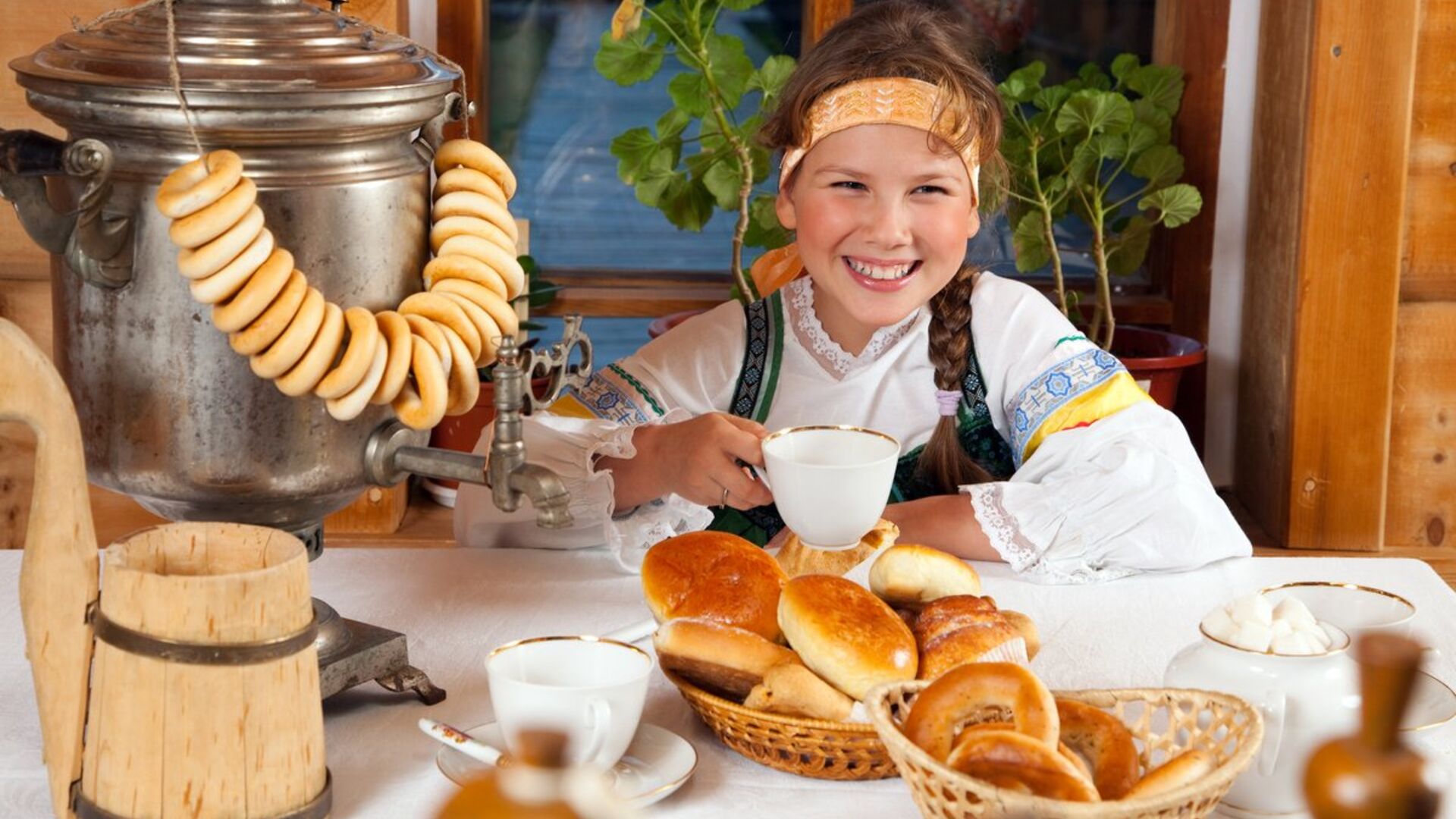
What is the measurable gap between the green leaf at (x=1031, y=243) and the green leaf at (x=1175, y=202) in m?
0.17

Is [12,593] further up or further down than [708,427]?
further down

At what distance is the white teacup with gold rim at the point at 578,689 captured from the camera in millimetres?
820

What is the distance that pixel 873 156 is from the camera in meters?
1.59

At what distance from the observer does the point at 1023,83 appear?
2.67 meters

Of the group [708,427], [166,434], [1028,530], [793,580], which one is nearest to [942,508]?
[1028,530]

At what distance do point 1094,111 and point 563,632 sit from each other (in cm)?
177

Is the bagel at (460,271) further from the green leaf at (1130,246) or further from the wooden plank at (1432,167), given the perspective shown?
the wooden plank at (1432,167)

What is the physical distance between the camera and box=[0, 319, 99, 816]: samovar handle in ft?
2.83

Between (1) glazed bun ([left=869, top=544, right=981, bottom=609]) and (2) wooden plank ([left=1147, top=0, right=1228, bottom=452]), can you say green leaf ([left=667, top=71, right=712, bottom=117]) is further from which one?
(1) glazed bun ([left=869, top=544, right=981, bottom=609])

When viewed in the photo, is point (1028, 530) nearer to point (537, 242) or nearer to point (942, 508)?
point (942, 508)

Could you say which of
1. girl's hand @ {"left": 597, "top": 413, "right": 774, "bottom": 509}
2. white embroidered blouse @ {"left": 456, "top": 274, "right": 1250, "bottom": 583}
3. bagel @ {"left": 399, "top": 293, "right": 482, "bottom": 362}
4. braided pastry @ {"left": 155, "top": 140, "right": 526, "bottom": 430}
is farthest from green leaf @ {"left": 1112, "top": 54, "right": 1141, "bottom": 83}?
bagel @ {"left": 399, "top": 293, "right": 482, "bottom": 362}

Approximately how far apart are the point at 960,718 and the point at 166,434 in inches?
19.7

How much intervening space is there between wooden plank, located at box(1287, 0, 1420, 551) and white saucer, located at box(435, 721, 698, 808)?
1.98 metres

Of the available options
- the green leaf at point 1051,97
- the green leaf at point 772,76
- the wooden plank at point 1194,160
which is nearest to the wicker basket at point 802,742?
the green leaf at point 772,76
